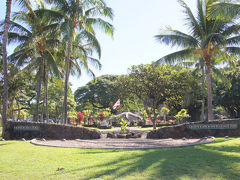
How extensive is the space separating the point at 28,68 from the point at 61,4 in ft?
22.7

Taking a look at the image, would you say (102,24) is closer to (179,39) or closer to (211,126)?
(179,39)

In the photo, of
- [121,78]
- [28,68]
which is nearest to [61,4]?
[28,68]

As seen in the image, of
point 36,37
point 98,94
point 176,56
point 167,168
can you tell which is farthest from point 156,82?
point 98,94

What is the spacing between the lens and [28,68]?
1908 cm

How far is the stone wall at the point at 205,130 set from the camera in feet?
39.5

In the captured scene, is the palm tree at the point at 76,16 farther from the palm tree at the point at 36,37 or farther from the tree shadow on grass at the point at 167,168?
the tree shadow on grass at the point at 167,168

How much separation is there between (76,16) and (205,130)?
10.6 metres

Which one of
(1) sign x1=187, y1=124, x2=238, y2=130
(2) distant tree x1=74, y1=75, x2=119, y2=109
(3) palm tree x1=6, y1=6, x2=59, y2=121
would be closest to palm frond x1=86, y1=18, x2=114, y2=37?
(3) palm tree x1=6, y1=6, x2=59, y2=121

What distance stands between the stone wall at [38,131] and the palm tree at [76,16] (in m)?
1.82

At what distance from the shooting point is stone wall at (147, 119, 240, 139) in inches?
474

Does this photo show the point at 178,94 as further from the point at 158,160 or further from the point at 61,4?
the point at 158,160

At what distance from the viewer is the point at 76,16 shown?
14609mm

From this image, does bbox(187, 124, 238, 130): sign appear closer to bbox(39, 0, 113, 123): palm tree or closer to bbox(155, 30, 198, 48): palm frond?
bbox(155, 30, 198, 48): palm frond

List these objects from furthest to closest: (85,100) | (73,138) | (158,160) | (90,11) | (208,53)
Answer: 1. (85,100)
2. (90,11)
3. (208,53)
4. (73,138)
5. (158,160)
